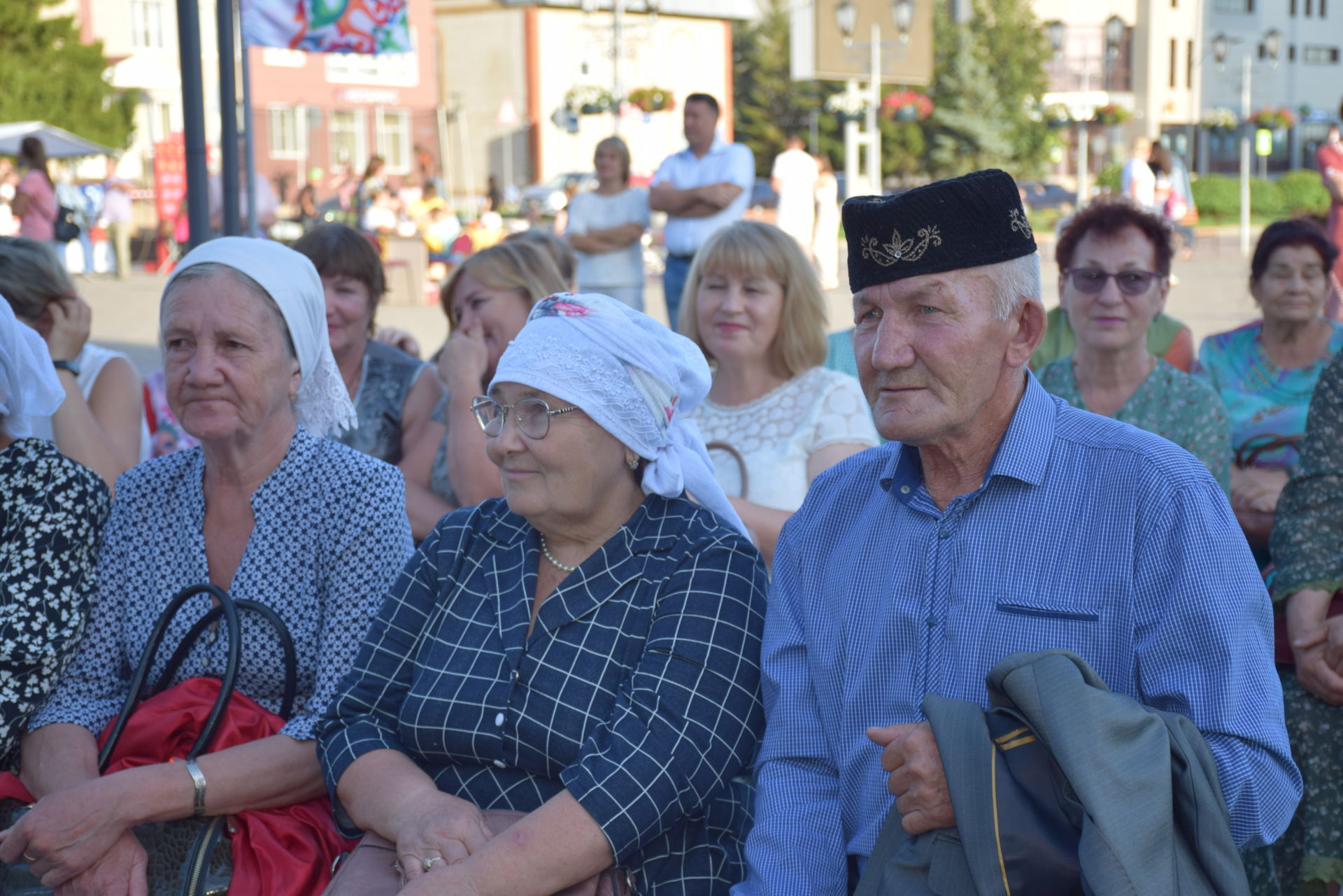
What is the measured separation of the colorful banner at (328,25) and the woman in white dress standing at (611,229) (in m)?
3.17

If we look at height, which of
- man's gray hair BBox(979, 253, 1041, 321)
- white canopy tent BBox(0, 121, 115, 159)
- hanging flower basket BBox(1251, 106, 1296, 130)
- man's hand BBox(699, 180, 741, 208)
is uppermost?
hanging flower basket BBox(1251, 106, 1296, 130)

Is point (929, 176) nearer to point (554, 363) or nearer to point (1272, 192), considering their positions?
point (1272, 192)

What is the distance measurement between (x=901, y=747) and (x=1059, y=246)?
9.26 feet

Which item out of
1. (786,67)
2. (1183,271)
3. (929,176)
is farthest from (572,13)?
(1183,271)

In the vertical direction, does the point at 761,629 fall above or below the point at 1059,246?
below

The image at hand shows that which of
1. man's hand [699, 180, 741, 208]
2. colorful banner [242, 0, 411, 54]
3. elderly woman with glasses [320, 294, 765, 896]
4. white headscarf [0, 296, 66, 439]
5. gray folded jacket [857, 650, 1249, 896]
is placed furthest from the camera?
man's hand [699, 180, 741, 208]

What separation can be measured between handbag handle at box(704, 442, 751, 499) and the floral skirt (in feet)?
5.12

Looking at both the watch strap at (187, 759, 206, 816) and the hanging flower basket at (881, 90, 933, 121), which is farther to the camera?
the hanging flower basket at (881, 90, 933, 121)

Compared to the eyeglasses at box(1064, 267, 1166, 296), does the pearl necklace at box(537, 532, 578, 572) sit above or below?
below

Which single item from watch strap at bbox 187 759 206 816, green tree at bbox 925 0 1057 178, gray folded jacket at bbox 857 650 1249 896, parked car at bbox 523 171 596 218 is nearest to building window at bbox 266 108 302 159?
parked car at bbox 523 171 596 218

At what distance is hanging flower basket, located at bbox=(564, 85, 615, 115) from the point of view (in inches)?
1030

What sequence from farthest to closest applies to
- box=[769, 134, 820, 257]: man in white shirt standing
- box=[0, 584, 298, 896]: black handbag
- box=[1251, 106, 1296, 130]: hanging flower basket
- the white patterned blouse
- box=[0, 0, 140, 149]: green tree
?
A: box=[0, 0, 140, 149]: green tree, box=[1251, 106, 1296, 130]: hanging flower basket, box=[769, 134, 820, 257]: man in white shirt standing, the white patterned blouse, box=[0, 584, 298, 896]: black handbag

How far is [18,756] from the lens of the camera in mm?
2867

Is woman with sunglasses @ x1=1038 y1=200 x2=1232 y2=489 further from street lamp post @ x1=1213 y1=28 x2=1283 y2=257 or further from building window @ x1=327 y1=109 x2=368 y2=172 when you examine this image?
building window @ x1=327 y1=109 x2=368 y2=172
